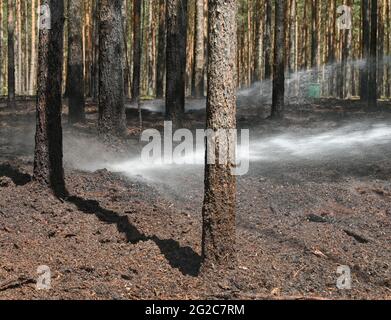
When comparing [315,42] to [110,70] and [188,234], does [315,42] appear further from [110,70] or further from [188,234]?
[188,234]

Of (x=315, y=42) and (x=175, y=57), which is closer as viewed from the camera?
(x=175, y=57)

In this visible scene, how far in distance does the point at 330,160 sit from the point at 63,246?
20.0 ft

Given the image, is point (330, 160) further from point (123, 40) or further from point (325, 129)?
point (123, 40)

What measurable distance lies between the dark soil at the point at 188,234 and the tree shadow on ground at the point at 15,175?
0.02 meters

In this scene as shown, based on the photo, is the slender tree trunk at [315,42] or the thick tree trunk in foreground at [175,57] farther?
the slender tree trunk at [315,42]

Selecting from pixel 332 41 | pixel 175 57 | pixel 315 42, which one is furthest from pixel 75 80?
pixel 332 41

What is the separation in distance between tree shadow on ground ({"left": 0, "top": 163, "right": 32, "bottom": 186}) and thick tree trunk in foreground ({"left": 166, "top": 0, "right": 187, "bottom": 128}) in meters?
4.40

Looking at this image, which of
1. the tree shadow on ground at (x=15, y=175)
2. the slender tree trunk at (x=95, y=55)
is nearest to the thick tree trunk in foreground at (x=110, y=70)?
the tree shadow on ground at (x=15, y=175)

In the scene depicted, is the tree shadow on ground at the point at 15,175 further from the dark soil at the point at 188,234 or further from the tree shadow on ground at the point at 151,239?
the tree shadow on ground at the point at 151,239

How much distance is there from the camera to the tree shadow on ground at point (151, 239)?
21.1 ft

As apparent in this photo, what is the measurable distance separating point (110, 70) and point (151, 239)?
17.4ft

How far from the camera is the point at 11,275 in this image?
584cm

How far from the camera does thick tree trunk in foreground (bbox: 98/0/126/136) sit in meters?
11.5

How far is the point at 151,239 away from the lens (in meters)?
7.12
